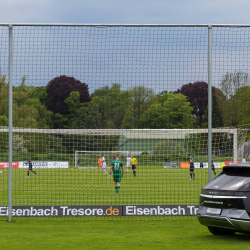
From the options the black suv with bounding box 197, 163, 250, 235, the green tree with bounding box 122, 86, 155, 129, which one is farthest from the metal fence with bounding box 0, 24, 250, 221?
the black suv with bounding box 197, 163, 250, 235

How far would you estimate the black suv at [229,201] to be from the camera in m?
6.62

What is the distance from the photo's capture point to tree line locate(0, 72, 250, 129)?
1070 cm

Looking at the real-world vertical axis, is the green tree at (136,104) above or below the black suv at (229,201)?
above

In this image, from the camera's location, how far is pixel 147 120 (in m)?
11.1

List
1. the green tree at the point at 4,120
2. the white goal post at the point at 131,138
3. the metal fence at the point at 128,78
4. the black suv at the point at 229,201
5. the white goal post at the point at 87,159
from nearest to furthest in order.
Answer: the black suv at the point at 229,201
the metal fence at the point at 128,78
the white goal post at the point at 131,138
the green tree at the point at 4,120
the white goal post at the point at 87,159

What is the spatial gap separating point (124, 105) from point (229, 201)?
5.12 m

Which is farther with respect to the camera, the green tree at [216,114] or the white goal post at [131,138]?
the white goal post at [131,138]

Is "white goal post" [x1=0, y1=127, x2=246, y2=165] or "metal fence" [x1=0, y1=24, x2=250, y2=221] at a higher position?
"metal fence" [x1=0, y1=24, x2=250, y2=221]

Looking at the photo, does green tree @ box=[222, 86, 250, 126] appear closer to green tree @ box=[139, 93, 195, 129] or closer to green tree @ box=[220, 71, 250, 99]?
green tree @ box=[220, 71, 250, 99]

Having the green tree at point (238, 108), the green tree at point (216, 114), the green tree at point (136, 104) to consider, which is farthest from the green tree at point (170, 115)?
the green tree at point (238, 108)

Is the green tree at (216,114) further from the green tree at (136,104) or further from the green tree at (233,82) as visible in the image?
the green tree at (136,104)

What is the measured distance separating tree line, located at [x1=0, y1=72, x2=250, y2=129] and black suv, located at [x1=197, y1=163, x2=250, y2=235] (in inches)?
148

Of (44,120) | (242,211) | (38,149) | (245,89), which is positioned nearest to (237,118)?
(245,89)

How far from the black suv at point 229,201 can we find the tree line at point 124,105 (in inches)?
148
